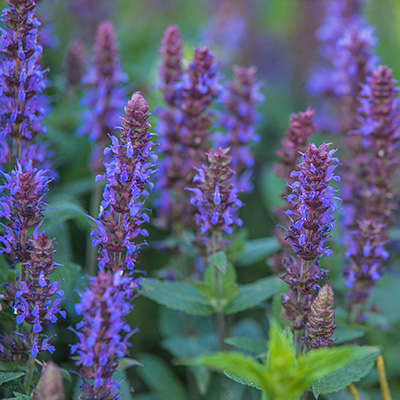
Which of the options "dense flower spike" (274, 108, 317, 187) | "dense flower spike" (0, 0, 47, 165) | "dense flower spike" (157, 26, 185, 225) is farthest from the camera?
"dense flower spike" (157, 26, 185, 225)

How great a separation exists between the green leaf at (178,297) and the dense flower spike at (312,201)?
76 centimetres

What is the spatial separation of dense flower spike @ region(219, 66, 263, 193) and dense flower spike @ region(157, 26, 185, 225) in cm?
31

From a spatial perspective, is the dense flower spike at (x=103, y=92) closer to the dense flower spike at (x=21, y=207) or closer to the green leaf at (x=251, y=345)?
the dense flower spike at (x=21, y=207)

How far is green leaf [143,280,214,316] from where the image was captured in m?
2.73

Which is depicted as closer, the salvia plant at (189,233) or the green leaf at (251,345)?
the salvia plant at (189,233)

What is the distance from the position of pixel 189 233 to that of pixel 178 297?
0.62 m

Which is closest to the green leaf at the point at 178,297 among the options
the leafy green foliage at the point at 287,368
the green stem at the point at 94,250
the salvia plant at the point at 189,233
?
the salvia plant at the point at 189,233

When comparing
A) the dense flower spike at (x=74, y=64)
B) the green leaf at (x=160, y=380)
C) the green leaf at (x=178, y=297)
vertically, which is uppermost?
the dense flower spike at (x=74, y=64)

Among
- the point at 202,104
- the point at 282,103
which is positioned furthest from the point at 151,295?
the point at 282,103

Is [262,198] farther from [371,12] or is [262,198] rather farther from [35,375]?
[371,12]

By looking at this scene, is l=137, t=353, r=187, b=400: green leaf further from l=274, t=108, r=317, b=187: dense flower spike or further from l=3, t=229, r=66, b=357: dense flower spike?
l=274, t=108, r=317, b=187: dense flower spike

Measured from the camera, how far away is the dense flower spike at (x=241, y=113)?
3285 mm

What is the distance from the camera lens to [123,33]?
6.39m

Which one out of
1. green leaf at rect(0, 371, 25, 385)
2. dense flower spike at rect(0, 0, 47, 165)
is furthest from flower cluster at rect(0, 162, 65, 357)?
dense flower spike at rect(0, 0, 47, 165)
